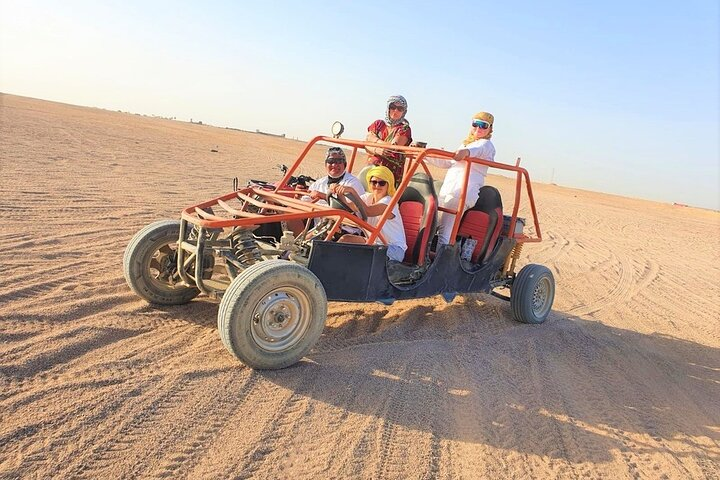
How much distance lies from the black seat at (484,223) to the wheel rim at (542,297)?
0.89 metres

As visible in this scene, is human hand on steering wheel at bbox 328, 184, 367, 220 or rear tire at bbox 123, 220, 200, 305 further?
rear tire at bbox 123, 220, 200, 305

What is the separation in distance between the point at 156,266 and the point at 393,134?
295 cm

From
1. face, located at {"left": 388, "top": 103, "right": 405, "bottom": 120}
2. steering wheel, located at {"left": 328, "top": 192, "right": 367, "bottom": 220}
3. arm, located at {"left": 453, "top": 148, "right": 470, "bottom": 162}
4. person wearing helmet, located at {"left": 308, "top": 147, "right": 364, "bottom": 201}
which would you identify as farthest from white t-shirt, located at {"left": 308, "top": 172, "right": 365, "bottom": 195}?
face, located at {"left": 388, "top": 103, "right": 405, "bottom": 120}

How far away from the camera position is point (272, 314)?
4113 millimetres

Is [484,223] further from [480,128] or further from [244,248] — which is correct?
[244,248]

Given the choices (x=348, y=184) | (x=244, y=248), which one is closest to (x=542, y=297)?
(x=348, y=184)

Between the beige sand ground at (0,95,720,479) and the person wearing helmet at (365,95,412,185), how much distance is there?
5.35 ft

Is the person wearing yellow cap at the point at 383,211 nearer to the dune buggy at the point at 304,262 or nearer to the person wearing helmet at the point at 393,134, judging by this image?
the dune buggy at the point at 304,262

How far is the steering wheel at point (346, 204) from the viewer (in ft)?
15.9

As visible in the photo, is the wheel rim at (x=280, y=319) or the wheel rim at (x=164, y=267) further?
the wheel rim at (x=164, y=267)

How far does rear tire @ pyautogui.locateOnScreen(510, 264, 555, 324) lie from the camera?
6453 mm

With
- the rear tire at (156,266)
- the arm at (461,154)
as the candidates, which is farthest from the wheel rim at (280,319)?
the arm at (461,154)

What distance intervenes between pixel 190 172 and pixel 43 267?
439 inches

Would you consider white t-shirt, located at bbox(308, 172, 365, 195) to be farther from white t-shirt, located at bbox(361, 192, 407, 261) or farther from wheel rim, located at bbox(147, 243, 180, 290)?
wheel rim, located at bbox(147, 243, 180, 290)
